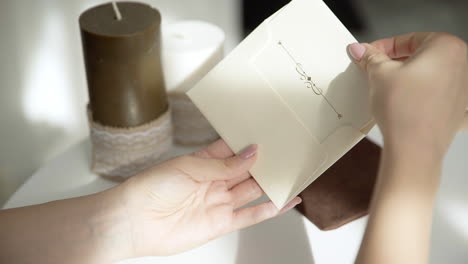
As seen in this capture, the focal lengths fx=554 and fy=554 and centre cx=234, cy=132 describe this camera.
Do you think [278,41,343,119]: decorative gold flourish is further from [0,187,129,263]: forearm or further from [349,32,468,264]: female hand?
[0,187,129,263]: forearm

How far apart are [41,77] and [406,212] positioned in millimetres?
800

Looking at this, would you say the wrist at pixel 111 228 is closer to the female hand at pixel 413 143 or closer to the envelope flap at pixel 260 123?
the envelope flap at pixel 260 123

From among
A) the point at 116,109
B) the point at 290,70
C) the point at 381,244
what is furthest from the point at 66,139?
the point at 381,244

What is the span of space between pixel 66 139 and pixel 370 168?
2.22ft

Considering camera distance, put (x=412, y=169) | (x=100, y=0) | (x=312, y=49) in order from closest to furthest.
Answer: (x=412, y=169) < (x=312, y=49) < (x=100, y=0)

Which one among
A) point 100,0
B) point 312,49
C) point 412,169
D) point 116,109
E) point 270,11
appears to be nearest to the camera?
point 412,169

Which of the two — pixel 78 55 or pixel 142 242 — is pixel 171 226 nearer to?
pixel 142 242

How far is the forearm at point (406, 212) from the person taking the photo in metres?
0.51

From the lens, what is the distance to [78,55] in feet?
3.73

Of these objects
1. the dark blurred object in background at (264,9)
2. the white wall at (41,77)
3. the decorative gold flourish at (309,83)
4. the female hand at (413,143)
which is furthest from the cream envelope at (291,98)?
the dark blurred object in background at (264,9)

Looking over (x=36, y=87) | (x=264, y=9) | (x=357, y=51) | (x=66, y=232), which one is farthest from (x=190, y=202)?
(x=264, y=9)

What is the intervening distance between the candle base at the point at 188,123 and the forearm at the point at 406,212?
0.42 m

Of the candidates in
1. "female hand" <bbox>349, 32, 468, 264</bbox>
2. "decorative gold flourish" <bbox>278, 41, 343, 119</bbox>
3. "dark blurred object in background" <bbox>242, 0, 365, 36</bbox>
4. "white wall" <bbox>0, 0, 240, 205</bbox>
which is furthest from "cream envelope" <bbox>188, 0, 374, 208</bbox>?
"dark blurred object in background" <bbox>242, 0, 365, 36</bbox>

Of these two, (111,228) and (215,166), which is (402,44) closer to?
(215,166)
